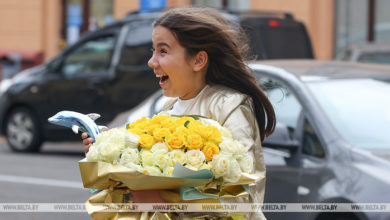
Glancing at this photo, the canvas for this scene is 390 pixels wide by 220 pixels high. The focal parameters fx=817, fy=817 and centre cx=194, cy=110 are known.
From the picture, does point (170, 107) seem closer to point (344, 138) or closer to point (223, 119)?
point (223, 119)

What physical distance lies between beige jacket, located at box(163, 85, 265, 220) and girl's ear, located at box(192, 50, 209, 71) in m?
0.09

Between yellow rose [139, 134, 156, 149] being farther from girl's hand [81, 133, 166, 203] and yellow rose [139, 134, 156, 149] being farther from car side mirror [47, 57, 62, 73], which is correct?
car side mirror [47, 57, 62, 73]

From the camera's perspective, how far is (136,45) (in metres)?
11.1

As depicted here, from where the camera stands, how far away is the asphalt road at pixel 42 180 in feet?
23.8

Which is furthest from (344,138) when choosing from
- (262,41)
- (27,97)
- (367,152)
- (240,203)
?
(27,97)

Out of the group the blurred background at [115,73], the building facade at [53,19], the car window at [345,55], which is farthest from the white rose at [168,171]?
the building facade at [53,19]

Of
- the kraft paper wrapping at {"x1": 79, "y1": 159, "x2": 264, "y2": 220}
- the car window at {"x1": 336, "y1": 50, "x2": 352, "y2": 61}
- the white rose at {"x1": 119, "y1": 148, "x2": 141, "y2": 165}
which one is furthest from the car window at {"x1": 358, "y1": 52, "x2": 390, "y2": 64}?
the white rose at {"x1": 119, "y1": 148, "x2": 141, "y2": 165}

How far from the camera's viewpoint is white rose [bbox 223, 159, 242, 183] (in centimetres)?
253

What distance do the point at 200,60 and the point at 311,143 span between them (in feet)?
6.74

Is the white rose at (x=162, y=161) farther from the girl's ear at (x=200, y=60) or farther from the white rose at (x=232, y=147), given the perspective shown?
the girl's ear at (x=200, y=60)

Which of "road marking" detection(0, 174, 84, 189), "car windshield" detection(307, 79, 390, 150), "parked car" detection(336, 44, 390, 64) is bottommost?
"road marking" detection(0, 174, 84, 189)

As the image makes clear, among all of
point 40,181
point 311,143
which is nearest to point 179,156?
point 311,143

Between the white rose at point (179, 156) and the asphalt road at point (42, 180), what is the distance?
3.85m

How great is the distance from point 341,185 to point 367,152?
266mm
